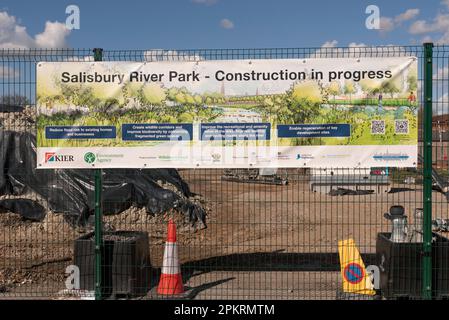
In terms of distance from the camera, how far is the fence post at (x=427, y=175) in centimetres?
627

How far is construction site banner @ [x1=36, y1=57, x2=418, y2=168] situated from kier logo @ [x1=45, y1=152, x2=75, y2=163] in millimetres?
193

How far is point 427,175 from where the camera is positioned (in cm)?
634

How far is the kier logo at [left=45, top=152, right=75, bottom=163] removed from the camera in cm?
673

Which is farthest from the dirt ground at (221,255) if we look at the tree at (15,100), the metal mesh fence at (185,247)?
the tree at (15,100)

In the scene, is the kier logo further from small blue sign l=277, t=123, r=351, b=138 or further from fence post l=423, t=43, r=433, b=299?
fence post l=423, t=43, r=433, b=299

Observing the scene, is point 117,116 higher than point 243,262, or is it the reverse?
point 117,116

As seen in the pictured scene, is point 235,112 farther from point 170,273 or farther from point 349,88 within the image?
point 170,273

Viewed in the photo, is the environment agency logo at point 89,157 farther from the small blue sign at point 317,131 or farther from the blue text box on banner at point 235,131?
the small blue sign at point 317,131

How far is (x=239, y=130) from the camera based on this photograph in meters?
6.52

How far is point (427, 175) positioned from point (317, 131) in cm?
139

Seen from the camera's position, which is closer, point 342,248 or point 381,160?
point 381,160

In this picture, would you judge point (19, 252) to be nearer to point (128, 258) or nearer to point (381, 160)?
point (128, 258)

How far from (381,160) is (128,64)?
333 centimetres

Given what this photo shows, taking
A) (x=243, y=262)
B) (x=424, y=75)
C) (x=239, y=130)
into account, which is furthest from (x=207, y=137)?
(x=243, y=262)
